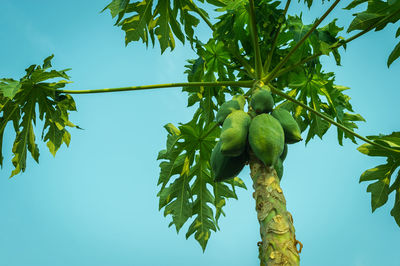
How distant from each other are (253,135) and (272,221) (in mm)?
474

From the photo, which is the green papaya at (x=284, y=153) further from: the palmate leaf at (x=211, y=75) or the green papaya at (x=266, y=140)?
the palmate leaf at (x=211, y=75)

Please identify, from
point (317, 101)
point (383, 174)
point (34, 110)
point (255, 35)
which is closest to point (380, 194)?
point (383, 174)

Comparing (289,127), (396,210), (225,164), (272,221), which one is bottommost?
(272,221)

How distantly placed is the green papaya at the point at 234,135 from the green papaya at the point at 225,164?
86 millimetres

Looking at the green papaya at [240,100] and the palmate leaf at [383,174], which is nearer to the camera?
the green papaya at [240,100]

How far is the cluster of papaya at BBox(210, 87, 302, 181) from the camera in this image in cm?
190

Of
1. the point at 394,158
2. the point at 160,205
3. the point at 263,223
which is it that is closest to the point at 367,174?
the point at 394,158

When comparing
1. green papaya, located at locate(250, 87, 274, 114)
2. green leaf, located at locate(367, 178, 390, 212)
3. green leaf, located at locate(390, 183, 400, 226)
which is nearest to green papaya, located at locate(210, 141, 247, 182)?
green papaya, located at locate(250, 87, 274, 114)

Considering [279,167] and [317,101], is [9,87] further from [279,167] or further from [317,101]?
[317,101]

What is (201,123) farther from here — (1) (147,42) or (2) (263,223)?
(2) (263,223)

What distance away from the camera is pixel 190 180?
334cm

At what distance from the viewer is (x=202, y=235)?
Answer: 3.28 m

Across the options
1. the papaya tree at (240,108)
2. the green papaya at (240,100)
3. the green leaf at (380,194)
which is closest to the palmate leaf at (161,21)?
the papaya tree at (240,108)

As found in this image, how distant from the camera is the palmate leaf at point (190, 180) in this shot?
10.4 ft
